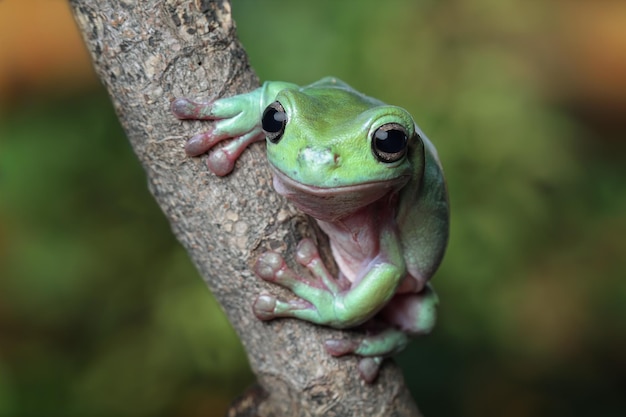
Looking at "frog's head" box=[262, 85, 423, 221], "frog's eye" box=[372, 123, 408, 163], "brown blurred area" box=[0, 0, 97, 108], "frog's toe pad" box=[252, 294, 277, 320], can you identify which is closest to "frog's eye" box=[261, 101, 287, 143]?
"frog's head" box=[262, 85, 423, 221]

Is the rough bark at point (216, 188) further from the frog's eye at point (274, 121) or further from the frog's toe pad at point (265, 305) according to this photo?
the frog's eye at point (274, 121)

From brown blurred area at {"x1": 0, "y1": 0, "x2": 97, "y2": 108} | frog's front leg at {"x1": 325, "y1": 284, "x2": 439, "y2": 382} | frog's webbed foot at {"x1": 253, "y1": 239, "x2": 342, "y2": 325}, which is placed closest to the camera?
frog's webbed foot at {"x1": 253, "y1": 239, "x2": 342, "y2": 325}

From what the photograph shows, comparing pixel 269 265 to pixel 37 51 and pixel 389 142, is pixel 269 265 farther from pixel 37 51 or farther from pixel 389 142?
pixel 37 51

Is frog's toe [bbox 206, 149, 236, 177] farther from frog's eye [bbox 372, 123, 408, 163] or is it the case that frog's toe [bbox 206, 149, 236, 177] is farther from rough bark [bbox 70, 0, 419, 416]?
frog's eye [bbox 372, 123, 408, 163]

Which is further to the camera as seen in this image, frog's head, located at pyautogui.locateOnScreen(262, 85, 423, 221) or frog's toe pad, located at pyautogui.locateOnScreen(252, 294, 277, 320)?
frog's toe pad, located at pyautogui.locateOnScreen(252, 294, 277, 320)

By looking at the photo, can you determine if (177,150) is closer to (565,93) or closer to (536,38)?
(536,38)

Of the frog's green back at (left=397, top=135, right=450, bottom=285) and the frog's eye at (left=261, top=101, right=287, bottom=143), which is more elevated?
the frog's eye at (left=261, top=101, right=287, bottom=143)

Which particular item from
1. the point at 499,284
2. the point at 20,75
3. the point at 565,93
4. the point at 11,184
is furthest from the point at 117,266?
the point at 565,93
